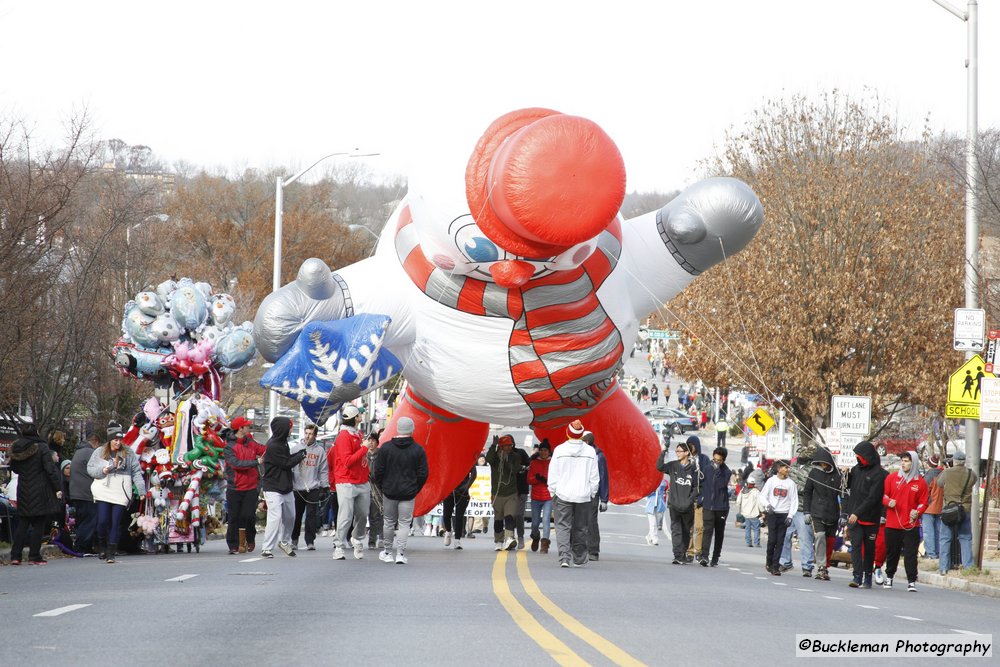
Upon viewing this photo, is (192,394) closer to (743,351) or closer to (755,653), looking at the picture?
(755,653)

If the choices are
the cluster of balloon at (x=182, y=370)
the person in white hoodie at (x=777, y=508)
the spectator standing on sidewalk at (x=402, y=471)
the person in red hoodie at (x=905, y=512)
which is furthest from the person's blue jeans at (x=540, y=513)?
the person in red hoodie at (x=905, y=512)

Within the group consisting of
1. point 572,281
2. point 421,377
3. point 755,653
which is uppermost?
point 572,281

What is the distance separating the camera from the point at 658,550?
2238 centimetres

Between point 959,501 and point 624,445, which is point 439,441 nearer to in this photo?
point 624,445

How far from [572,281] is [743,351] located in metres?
19.5

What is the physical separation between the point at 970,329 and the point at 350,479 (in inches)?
331

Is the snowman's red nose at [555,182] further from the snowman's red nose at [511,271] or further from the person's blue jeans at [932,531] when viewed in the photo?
the person's blue jeans at [932,531]

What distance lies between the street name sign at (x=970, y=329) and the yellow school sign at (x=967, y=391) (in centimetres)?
19

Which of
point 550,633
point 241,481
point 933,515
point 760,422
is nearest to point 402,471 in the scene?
point 241,481

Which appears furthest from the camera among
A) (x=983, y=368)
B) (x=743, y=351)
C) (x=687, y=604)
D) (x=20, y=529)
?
(x=743, y=351)

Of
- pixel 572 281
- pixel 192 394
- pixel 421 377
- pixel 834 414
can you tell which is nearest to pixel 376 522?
pixel 192 394

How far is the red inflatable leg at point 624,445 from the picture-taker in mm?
14797

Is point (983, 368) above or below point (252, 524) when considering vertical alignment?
above

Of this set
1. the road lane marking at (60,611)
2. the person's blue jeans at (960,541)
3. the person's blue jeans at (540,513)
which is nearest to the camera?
the road lane marking at (60,611)
